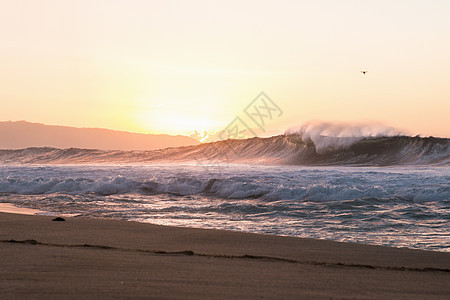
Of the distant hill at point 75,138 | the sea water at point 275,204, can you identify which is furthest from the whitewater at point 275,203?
the distant hill at point 75,138

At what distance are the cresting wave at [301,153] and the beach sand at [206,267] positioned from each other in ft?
70.1

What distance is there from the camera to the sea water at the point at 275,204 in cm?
729

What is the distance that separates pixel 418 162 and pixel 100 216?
21264 mm

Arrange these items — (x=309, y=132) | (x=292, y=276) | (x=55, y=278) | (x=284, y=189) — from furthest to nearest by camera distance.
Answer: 1. (x=309, y=132)
2. (x=284, y=189)
3. (x=292, y=276)
4. (x=55, y=278)

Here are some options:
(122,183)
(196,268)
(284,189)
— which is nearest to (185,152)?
(122,183)

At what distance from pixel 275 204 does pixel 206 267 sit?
6733mm

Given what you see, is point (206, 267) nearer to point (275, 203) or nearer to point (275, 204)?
point (275, 204)

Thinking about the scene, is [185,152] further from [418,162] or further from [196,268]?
[196,268]

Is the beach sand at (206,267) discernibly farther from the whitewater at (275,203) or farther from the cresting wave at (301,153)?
the cresting wave at (301,153)

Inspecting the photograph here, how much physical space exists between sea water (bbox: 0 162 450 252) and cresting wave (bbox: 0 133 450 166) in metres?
14.3

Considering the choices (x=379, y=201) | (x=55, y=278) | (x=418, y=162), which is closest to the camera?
(x=55, y=278)

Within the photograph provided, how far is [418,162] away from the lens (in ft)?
85.4

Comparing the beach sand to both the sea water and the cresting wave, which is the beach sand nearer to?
the sea water

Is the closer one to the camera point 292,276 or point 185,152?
point 292,276
